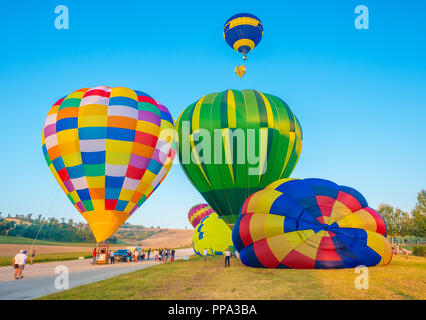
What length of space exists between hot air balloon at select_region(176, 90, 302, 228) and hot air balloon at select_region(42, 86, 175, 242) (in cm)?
276

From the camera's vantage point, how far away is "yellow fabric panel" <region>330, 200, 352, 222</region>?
11332mm

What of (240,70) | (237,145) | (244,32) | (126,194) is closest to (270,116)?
(237,145)

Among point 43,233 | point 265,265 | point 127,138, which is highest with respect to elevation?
point 127,138

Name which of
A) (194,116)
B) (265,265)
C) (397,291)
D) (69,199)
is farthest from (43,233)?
(397,291)

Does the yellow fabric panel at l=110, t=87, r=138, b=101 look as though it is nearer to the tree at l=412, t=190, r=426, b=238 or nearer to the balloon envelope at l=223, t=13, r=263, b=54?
the balloon envelope at l=223, t=13, r=263, b=54

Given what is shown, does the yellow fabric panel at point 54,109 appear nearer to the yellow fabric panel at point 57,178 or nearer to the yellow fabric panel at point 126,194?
the yellow fabric panel at point 57,178

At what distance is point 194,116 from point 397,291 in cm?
1296

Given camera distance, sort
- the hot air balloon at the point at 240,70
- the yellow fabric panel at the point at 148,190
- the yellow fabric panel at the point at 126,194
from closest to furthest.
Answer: the yellow fabric panel at the point at 126,194 → the yellow fabric panel at the point at 148,190 → the hot air balloon at the point at 240,70

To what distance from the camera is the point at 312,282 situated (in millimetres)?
7719

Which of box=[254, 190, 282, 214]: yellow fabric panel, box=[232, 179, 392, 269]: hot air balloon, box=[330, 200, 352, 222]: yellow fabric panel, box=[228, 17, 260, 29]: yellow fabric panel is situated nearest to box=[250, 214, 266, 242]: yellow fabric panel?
box=[232, 179, 392, 269]: hot air balloon

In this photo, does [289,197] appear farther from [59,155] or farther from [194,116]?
[59,155]

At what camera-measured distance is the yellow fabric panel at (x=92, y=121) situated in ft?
53.9

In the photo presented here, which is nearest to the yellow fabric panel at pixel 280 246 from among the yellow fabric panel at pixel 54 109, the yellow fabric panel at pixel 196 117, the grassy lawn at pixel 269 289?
the grassy lawn at pixel 269 289

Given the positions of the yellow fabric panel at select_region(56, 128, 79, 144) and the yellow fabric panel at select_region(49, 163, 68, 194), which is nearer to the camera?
the yellow fabric panel at select_region(56, 128, 79, 144)
